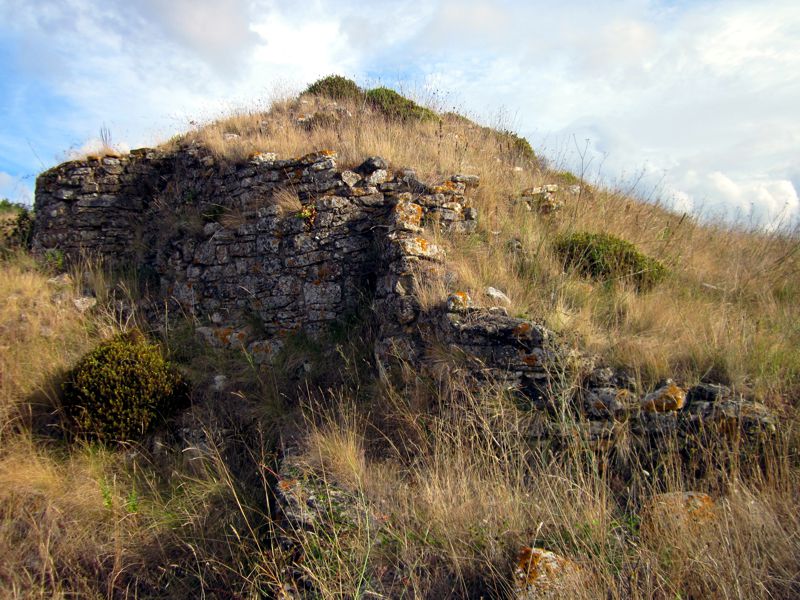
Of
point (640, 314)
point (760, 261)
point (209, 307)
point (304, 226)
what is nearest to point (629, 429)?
point (640, 314)

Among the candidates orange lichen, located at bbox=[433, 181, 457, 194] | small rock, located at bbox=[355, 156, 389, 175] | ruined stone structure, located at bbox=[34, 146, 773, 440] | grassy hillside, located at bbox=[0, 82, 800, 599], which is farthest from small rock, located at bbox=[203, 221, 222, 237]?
orange lichen, located at bbox=[433, 181, 457, 194]

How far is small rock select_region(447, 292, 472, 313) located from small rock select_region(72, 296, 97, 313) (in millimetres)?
6499

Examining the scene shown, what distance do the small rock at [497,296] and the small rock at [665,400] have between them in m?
1.86

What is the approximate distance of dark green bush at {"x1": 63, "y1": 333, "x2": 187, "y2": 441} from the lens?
580 cm

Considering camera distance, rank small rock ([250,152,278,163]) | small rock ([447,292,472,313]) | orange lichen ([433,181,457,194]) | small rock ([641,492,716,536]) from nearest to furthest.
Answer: small rock ([641,492,716,536]) < small rock ([447,292,472,313]) < orange lichen ([433,181,457,194]) < small rock ([250,152,278,163])

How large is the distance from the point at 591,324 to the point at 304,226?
4105 mm

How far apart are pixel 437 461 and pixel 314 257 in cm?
397

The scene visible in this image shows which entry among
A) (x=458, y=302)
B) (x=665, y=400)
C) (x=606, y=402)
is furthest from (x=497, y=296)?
(x=665, y=400)

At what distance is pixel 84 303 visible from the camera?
8.31 metres

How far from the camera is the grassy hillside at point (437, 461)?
117 inches

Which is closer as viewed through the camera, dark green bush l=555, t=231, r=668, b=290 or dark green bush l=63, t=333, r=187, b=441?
dark green bush l=63, t=333, r=187, b=441

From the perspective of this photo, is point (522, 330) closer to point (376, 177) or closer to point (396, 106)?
point (376, 177)

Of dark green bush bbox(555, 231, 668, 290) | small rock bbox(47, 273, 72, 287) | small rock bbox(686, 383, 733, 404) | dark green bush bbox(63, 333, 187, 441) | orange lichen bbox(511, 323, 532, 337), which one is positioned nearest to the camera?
small rock bbox(686, 383, 733, 404)

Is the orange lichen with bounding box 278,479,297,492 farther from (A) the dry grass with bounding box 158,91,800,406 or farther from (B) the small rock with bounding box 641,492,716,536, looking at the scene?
(B) the small rock with bounding box 641,492,716,536
